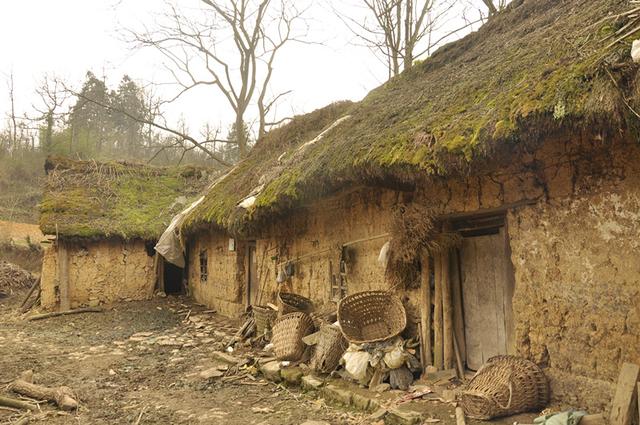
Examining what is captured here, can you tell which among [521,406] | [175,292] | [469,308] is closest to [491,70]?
[469,308]

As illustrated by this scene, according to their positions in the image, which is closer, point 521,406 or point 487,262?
point 521,406

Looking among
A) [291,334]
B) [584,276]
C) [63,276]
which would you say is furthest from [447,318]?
[63,276]

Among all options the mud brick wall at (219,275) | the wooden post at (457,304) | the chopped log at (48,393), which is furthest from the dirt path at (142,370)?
the wooden post at (457,304)

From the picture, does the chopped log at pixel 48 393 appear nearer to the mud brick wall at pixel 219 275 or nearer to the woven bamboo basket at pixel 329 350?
the woven bamboo basket at pixel 329 350

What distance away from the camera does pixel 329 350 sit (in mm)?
5656

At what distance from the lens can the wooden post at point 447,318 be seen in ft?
16.7

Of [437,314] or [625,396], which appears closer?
[625,396]

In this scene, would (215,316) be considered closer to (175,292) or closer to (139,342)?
(139,342)

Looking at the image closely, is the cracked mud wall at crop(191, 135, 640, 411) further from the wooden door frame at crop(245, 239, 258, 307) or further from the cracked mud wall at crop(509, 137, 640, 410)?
the wooden door frame at crop(245, 239, 258, 307)

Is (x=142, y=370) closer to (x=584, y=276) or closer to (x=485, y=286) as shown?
(x=485, y=286)

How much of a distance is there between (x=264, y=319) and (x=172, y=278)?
6.65m

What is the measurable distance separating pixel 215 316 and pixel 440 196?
6606 millimetres

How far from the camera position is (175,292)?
1300 centimetres

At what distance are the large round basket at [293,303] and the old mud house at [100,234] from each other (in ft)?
19.2
